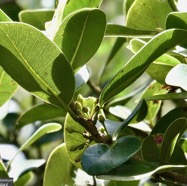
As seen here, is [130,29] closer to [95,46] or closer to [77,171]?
A: [95,46]

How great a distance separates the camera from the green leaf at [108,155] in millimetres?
995

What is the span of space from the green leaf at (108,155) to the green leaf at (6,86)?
Answer: 1.06ft

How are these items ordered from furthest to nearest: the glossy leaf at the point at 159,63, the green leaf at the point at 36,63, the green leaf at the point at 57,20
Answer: the glossy leaf at the point at 159,63, the green leaf at the point at 57,20, the green leaf at the point at 36,63

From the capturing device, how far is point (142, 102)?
3.70 feet

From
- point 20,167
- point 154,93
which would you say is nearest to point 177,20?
point 154,93

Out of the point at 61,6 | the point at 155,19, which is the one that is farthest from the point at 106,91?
the point at 155,19

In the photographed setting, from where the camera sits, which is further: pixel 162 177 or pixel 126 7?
pixel 126 7

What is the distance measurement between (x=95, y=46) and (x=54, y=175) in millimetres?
398

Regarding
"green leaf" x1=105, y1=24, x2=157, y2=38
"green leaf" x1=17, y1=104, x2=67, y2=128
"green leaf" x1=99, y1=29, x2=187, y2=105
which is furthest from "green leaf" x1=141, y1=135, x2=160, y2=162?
"green leaf" x1=17, y1=104, x2=67, y2=128

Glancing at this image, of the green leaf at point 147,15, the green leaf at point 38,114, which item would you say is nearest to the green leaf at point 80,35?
the green leaf at point 147,15

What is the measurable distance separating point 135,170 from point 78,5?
34 cm

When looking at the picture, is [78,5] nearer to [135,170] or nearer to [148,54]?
[148,54]

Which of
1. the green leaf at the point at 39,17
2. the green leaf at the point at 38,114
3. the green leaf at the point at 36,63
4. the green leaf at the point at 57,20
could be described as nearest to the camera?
the green leaf at the point at 36,63

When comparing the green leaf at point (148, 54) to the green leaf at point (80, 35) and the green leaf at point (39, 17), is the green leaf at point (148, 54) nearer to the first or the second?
the green leaf at point (80, 35)
